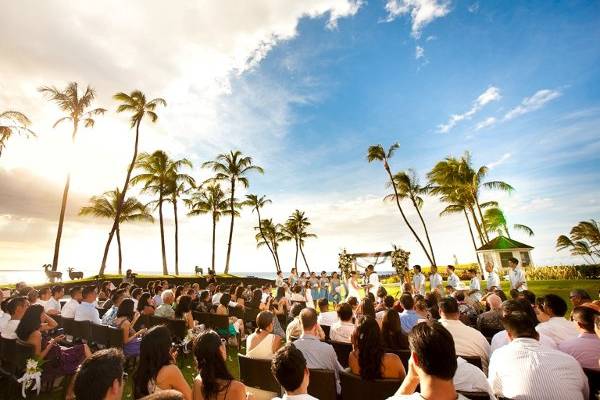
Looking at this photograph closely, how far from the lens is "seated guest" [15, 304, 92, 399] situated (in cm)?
484

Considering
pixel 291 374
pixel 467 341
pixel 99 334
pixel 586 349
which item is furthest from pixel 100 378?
pixel 99 334

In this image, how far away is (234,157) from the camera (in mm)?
35281

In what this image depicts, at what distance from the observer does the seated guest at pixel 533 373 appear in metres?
2.69

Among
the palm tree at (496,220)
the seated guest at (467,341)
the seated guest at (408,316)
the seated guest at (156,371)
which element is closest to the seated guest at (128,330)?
the seated guest at (156,371)

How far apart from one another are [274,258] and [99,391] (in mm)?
45948

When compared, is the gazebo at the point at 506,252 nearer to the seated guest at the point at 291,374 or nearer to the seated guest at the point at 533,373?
the seated guest at the point at 533,373

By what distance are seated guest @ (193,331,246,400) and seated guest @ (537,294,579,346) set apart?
4.55m

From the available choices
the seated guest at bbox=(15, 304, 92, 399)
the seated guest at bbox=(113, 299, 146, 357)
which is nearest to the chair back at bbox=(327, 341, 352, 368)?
the seated guest at bbox=(113, 299, 146, 357)

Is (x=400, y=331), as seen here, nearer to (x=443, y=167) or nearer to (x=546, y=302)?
(x=546, y=302)

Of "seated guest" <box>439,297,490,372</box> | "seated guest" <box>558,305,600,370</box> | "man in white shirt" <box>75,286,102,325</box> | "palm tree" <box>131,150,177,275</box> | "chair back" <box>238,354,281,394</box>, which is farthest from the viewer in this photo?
"palm tree" <box>131,150,177,275</box>

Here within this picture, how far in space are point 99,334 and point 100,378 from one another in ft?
17.2

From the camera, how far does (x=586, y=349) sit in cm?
364

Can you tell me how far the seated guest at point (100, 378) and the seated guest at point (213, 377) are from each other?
843 mm

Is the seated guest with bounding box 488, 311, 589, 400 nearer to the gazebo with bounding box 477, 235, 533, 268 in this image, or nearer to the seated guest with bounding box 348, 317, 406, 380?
the seated guest with bounding box 348, 317, 406, 380
